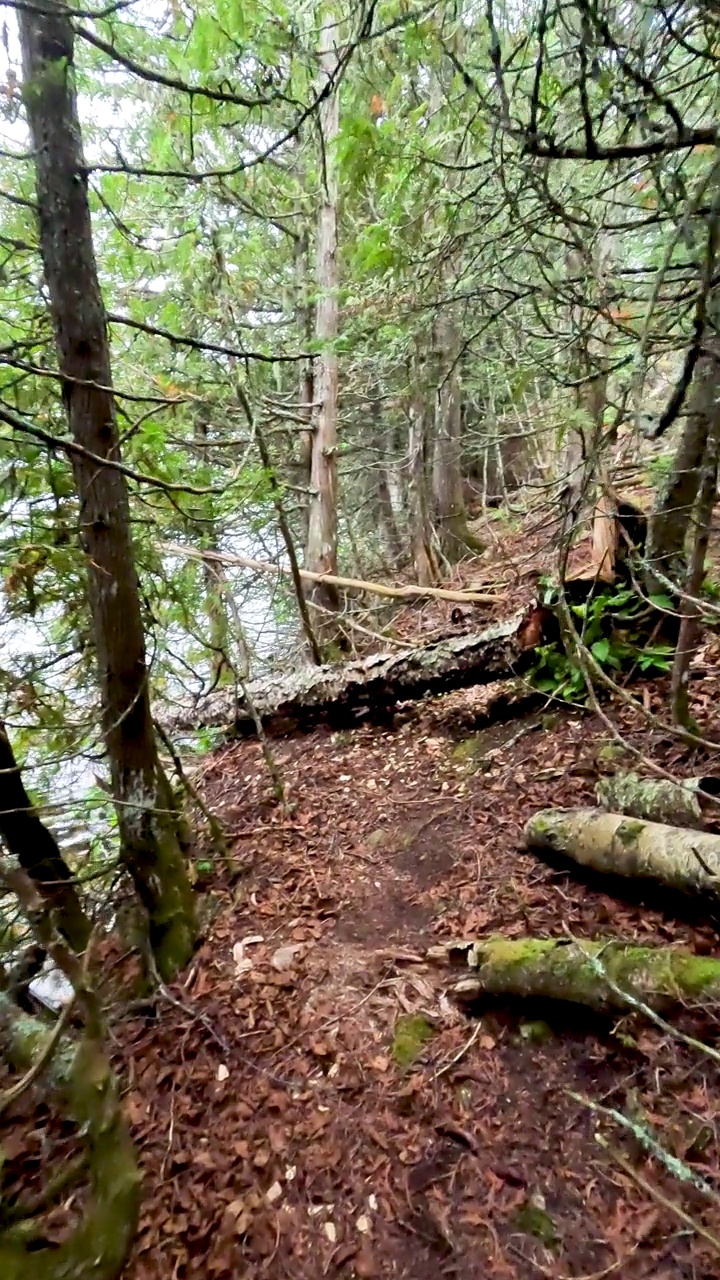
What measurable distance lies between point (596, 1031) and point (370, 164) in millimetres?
4784

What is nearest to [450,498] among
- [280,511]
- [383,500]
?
[383,500]

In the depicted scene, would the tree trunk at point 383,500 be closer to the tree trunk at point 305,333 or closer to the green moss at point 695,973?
the tree trunk at point 305,333

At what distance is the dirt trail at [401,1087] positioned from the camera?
224 centimetres

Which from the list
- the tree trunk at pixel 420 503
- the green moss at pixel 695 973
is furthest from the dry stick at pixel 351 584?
the green moss at pixel 695 973

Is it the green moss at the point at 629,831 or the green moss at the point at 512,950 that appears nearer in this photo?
the green moss at the point at 512,950

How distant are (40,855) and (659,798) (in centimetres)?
320

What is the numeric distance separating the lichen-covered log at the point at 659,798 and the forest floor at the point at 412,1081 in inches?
11.8

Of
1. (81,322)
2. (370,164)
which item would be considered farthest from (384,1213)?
(370,164)

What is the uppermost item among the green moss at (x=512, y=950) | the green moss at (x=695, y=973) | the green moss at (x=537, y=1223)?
the green moss at (x=695, y=973)

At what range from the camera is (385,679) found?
18.6 ft

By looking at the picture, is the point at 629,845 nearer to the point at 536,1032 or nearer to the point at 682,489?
the point at 536,1032

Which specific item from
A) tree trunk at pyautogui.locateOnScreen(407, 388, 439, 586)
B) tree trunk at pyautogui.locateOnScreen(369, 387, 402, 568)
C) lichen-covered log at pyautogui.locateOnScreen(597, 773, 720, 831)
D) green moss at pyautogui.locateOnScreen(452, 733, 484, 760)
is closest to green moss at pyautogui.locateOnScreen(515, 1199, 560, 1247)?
lichen-covered log at pyautogui.locateOnScreen(597, 773, 720, 831)

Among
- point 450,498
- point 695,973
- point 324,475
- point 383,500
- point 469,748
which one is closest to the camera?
point 695,973

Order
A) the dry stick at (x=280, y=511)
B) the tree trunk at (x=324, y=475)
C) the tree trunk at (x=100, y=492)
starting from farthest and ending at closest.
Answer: the tree trunk at (x=324, y=475)
the dry stick at (x=280, y=511)
the tree trunk at (x=100, y=492)
